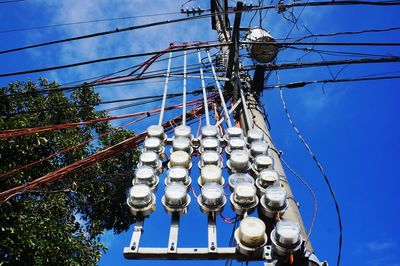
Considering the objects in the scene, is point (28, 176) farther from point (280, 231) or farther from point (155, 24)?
point (280, 231)

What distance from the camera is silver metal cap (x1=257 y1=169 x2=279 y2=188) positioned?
3.19 metres

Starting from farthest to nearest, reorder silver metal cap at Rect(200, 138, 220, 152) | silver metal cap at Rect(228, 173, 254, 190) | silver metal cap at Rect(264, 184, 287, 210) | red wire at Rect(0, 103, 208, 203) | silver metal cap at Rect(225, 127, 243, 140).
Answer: red wire at Rect(0, 103, 208, 203) < silver metal cap at Rect(225, 127, 243, 140) < silver metal cap at Rect(200, 138, 220, 152) < silver metal cap at Rect(228, 173, 254, 190) < silver metal cap at Rect(264, 184, 287, 210)

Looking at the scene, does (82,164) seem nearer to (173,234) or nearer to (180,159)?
(180,159)

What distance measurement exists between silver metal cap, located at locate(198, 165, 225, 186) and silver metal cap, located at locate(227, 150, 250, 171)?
15 centimetres

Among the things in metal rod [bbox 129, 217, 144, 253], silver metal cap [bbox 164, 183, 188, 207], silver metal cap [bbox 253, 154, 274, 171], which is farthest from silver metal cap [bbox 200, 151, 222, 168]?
metal rod [bbox 129, 217, 144, 253]

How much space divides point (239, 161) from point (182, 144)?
70 centimetres

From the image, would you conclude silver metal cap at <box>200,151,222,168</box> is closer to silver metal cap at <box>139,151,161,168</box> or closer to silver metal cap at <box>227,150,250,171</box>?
silver metal cap at <box>227,150,250,171</box>

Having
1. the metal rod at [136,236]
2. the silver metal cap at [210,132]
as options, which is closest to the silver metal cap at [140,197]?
the metal rod at [136,236]

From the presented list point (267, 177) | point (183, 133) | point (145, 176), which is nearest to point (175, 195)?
point (145, 176)

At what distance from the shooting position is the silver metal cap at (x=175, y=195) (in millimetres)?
3088

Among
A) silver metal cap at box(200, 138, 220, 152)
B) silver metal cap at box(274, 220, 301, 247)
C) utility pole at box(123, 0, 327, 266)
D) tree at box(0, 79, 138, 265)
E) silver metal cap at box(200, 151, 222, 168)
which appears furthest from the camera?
tree at box(0, 79, 138, 265)

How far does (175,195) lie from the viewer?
3105 millimetres

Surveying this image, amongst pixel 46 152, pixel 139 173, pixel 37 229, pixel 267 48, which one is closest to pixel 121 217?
pixel 46 152

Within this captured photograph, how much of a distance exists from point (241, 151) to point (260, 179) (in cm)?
48
